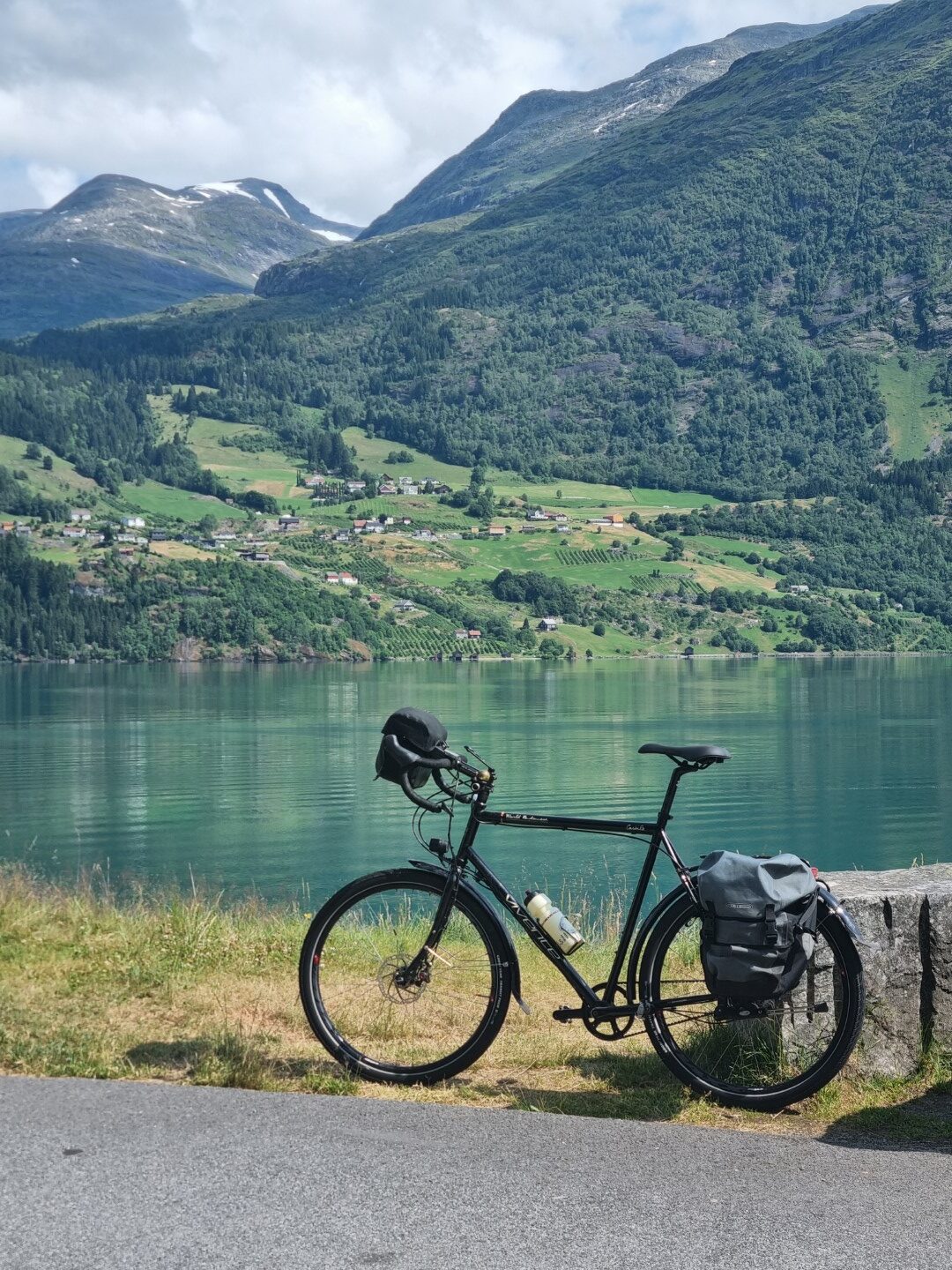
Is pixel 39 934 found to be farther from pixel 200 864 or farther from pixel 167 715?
pixel 167 715

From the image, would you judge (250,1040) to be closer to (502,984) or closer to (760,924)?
(502,984)

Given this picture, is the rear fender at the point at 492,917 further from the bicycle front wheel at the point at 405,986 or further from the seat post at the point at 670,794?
the seat post at the point at 670,794

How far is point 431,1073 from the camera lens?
677 centimetres

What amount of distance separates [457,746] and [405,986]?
6166cm

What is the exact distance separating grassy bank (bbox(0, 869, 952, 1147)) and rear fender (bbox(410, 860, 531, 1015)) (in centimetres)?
47

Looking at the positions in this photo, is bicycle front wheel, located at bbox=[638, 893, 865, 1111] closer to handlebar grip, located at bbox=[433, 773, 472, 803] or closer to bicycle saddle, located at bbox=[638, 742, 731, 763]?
bicycle saddle, located at bbox=[638, 742, 731, 763]

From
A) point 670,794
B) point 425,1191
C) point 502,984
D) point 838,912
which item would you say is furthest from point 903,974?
point 425,1191

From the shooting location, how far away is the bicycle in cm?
649

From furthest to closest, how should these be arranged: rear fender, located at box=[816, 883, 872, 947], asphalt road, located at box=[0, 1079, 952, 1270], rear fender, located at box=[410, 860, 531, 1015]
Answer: rear fender, located at box=[410, 860, 531, 1015]
rear fender, located at box=[816, 883, 872, 947]
asphalt road, located at box=[0, 1079, 952, 1270]

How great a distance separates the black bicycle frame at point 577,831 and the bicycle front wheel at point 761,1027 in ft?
0.57

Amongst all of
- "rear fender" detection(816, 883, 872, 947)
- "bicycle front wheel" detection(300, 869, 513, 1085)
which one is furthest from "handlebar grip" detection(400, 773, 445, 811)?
"rear fender" detection(816, 883, 872, 947)

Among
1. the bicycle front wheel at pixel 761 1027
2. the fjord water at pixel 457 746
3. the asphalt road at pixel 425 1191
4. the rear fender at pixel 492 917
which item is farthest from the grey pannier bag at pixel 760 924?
the fjord water at pixel 457 746

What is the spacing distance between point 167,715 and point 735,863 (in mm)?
105948

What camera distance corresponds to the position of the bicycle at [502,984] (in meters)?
6.49
